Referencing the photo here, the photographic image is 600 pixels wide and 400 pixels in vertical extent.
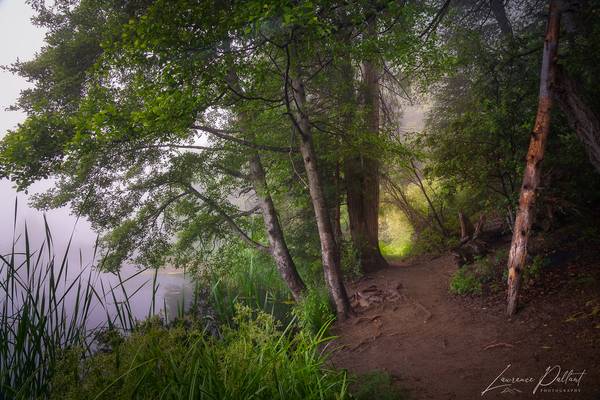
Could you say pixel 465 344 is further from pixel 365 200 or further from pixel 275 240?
pixel 365 200

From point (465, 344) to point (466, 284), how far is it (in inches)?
79.1

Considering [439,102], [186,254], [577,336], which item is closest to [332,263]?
[577,336]

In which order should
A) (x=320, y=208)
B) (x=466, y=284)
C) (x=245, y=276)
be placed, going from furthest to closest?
1. (x=245, y=276)
2. (x=320, y=208)
3. (x=466, y=284)

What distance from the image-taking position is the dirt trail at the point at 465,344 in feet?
11.8

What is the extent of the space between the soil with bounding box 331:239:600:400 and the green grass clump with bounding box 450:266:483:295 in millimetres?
154

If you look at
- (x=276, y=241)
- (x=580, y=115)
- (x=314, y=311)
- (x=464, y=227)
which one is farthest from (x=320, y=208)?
(x=464, y=227)

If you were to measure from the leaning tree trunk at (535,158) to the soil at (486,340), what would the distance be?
1.93 ft

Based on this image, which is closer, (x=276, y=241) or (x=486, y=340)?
(x=486, y=340)

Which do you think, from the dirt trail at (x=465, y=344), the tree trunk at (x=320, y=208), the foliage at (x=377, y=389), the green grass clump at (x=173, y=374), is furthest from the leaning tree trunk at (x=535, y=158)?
the green grass clump at (x=173, y=374)

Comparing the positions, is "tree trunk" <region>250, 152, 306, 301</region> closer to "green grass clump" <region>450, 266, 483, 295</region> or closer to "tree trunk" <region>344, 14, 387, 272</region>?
"tree trunk" <region>344, 14, 387, 272</region>

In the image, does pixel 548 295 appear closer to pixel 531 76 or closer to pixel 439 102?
pixel 531 76

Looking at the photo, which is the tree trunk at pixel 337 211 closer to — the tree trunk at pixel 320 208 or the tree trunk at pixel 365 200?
the tree trunk at pixel 365 200

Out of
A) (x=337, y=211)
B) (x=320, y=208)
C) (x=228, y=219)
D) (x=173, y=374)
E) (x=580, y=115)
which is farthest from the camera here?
(x=337, y=211)

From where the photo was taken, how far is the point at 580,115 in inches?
174
